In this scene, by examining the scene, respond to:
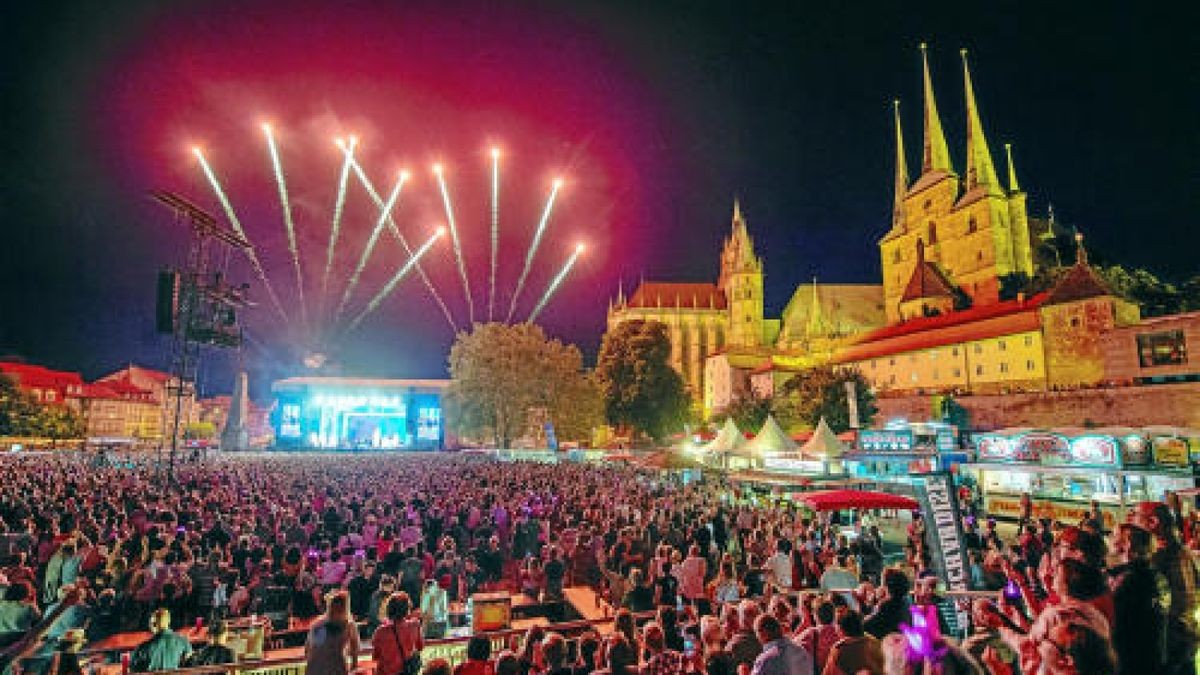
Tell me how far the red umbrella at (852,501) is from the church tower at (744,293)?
240 ft

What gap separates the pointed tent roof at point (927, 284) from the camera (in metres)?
60.3

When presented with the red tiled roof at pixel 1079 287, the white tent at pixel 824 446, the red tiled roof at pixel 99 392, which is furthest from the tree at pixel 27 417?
the red tiled roof at pixel 1079 287

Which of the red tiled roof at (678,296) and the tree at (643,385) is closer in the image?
the tree at (643,385)

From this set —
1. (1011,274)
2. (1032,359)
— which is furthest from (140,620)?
(1011,274)

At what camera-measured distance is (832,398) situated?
45.3 m

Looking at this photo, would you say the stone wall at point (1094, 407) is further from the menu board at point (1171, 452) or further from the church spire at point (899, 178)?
the church spire at point (899, 178)

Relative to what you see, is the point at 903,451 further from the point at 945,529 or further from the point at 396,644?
the point at 396,644

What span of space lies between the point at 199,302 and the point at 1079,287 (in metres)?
52.7

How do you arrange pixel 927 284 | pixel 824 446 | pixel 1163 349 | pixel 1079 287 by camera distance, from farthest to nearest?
pixel 927 284 → pixel 1079 287 → pixel 1163 349 → pixel 824 446

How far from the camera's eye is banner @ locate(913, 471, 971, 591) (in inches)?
301

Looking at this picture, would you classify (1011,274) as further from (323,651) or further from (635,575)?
(323,651)

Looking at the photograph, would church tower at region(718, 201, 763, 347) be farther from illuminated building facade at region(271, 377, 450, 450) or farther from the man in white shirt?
the man in white shirt

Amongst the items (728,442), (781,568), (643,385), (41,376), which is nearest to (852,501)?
(781,568)

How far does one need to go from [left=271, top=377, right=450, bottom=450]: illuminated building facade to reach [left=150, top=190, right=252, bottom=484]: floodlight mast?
2344 cm
